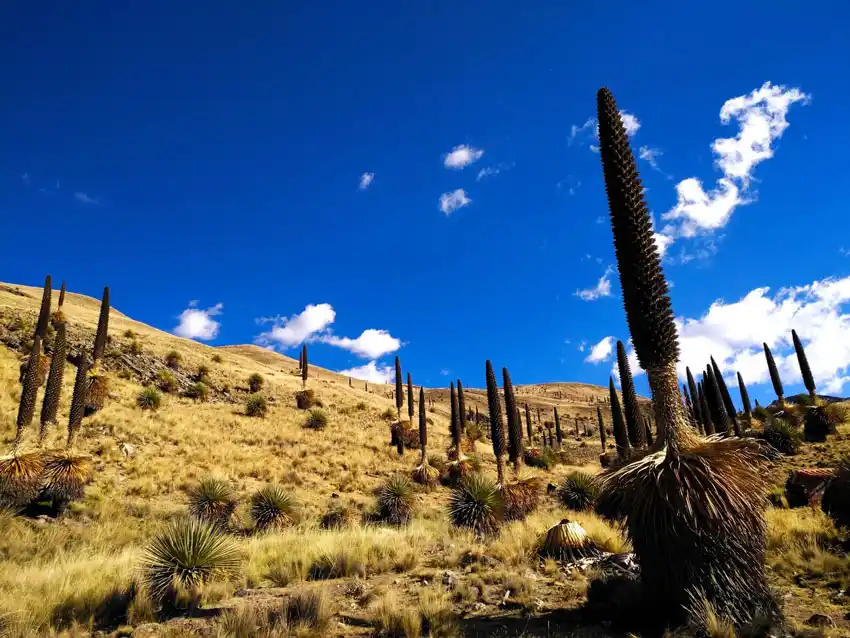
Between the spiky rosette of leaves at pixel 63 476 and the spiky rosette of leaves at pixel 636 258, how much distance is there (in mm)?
19254

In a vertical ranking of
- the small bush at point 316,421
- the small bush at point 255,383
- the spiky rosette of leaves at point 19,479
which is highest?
the small bush at point 255,383

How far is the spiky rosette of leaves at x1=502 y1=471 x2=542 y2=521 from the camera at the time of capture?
16672 millimetres

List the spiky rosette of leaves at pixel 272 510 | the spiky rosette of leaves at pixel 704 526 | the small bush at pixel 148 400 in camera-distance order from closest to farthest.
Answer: the spiky rosette of leaves at pixel 704 526 → the spiky rosette of leaves at pixel 272 510 → the small bush at pixel 148 400

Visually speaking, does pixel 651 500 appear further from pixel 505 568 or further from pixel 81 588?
pixel 81 588

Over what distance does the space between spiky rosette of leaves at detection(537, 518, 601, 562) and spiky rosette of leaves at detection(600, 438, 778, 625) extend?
176 inches

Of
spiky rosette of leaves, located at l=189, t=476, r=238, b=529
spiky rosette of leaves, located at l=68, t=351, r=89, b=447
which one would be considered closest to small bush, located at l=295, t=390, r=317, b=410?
spiky rosette of leaves, located at l=189, t=476, r=238, b=529

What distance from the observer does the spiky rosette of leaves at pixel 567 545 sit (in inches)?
437

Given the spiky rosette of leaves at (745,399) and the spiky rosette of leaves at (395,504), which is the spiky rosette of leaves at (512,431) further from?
the spiky rosette of leaves at (745,399)

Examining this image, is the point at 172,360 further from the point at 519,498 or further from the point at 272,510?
the point at 519,498

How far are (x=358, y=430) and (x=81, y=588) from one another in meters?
34.6

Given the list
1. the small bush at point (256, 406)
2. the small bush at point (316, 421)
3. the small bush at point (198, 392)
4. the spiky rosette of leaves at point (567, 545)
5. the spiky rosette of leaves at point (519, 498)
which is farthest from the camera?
the small bush at point (316, 421)

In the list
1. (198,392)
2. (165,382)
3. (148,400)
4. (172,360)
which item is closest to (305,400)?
(198,392)

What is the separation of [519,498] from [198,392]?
31.8 m

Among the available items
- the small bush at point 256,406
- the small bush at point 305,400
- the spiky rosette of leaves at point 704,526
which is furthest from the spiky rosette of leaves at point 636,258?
the small bush at point 305,400
